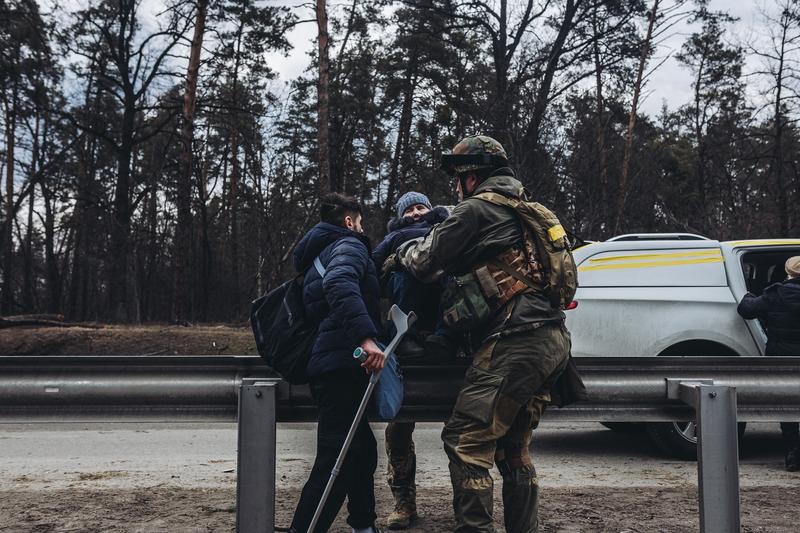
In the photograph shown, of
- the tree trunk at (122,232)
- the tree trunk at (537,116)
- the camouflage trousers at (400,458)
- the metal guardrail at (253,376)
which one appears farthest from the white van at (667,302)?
the tree trunk at (122,232)

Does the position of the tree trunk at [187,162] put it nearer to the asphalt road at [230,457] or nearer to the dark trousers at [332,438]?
the asphalt road at [230,457]

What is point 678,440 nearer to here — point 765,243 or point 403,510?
point 765,243

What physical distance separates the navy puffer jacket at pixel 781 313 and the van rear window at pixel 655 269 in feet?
1.51

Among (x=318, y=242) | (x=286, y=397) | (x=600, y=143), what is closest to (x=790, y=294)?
(x=318, y=242)

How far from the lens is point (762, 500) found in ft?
16.2

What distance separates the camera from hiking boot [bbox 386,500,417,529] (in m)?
4.35

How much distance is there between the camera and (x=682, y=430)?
253 inches

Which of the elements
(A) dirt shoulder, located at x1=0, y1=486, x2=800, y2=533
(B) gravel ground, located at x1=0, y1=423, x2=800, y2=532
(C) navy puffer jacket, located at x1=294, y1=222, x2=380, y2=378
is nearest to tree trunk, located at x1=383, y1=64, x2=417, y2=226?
(B) gravel ground, located at x1=0, y1=423, x2=800, y2=532

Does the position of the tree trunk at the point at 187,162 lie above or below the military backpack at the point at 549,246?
above

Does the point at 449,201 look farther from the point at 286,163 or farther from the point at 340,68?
the point at 340,68

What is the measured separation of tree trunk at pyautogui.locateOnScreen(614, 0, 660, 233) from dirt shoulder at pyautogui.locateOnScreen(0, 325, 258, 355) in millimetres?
11341

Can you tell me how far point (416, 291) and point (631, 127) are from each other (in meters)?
23.5

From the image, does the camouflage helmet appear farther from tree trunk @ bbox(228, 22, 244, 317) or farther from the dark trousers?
tree trunk @ bbox(228, 22, 244, 317)

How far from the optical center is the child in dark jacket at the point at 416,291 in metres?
3.59
